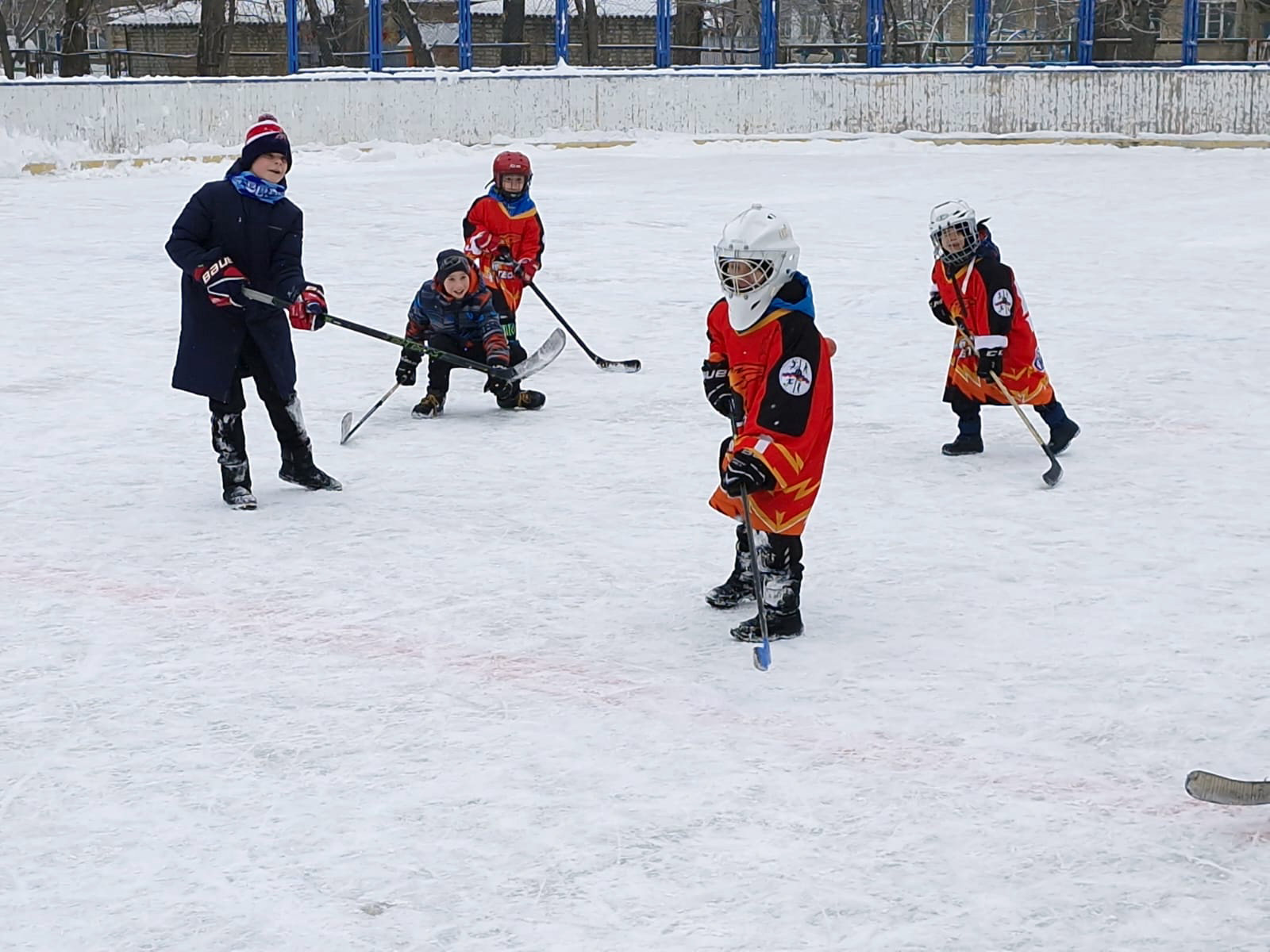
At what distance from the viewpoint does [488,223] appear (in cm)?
714

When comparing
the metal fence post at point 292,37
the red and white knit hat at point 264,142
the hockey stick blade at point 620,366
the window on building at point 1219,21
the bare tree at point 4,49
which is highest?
the window on building at point 1219,21

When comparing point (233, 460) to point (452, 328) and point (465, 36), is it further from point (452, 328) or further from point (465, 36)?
point (465, 36)

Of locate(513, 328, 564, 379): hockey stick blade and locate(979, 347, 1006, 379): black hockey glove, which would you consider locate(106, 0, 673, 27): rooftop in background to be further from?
locate(979, 347, 1006, 379): black hockey glove

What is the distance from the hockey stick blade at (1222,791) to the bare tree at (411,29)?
2436cm

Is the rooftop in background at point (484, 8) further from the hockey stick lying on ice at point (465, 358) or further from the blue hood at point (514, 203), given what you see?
the hockey stick lying on ice at point (465, 358)

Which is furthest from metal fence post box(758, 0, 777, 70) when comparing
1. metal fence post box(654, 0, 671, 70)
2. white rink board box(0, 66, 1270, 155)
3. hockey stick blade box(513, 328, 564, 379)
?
hockey stick blade box(513, 328, 564, 379)

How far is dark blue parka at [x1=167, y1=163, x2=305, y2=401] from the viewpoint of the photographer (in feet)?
15.9

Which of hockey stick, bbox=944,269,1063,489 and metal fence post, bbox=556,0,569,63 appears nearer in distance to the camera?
hockey stick, bbox=944,269,1063,489

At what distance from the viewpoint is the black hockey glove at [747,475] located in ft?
11.8

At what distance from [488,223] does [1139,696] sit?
4350 mm

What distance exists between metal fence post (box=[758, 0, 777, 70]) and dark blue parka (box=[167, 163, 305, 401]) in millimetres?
15865

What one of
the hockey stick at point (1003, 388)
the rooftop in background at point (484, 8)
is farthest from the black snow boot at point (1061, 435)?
the rooftop in background at point (484, 8)

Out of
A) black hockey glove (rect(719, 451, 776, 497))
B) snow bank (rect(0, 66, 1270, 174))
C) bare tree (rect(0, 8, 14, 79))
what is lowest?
black hockey glove (rect(719, 451, 776, 497))

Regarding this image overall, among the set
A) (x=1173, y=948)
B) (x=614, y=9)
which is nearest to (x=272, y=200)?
(x=1173, y=948)
